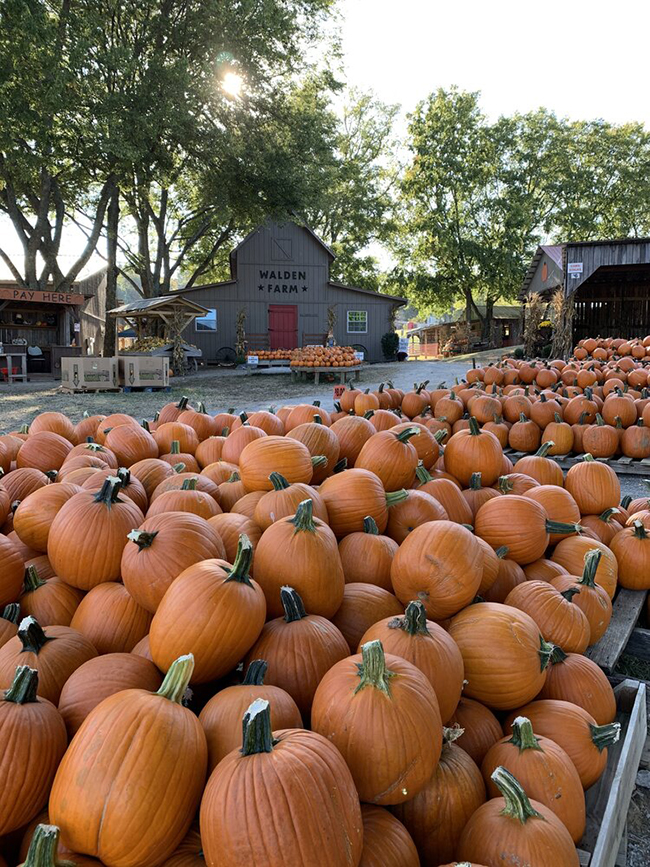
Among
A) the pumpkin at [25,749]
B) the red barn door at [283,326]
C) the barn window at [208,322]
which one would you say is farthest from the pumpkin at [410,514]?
the red barn door at [283,326]

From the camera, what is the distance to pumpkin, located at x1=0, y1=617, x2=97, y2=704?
4.85 ft

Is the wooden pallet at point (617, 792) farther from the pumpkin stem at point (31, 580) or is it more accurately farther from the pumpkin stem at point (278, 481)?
the pumpkin stem at point (31, 580)

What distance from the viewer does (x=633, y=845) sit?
1833 mm

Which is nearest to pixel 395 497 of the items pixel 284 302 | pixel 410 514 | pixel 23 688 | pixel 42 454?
pixel 410 514

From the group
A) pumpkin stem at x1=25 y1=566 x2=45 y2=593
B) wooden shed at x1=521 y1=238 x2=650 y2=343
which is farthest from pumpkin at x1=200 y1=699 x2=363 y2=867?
wooden shed at x1=521 y1=238 x2=650 y2=343

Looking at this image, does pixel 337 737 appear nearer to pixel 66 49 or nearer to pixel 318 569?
pixel 318 569

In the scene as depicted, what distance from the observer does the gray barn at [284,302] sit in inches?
1007

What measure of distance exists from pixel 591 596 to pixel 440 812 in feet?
4.09

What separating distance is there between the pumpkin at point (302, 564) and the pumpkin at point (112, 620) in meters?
0.41

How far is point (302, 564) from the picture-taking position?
174 cm

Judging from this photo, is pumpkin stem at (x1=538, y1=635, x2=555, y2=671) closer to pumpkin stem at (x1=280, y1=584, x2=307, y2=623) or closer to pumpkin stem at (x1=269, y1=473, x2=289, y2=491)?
pumpkin stem at (x1=280, y1=584, x2=307, y2=623)

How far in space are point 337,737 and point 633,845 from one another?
1.29 metres

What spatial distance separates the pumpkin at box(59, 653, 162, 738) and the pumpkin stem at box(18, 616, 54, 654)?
13 cm

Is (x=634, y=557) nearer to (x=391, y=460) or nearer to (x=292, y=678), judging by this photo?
(x=391, y=460)
